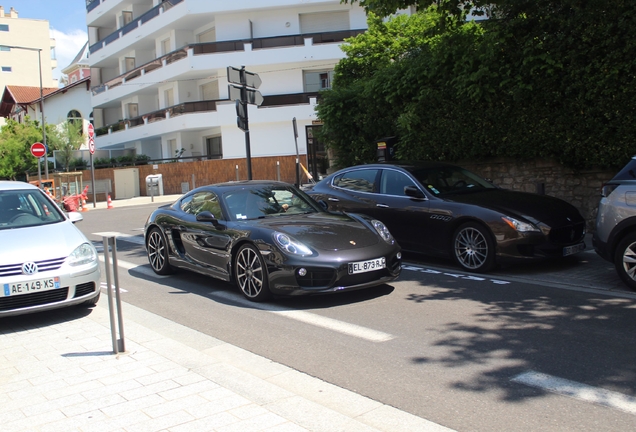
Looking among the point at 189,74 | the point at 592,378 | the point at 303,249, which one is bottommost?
the point at 592,378

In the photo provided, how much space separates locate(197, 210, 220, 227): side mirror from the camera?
7613 mm

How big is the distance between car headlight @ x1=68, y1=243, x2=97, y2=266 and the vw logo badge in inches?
13.7

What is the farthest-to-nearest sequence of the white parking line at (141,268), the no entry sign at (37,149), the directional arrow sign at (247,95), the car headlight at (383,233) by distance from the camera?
the no entry sign at (37,149), the directional arrow sign at (247,95), the white parking line at (141,268), the car headlight at (383,233)

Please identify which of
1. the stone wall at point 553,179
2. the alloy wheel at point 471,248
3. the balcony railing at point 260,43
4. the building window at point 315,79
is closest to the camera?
the alloy wheel at point 471,248

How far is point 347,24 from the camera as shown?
112 feet

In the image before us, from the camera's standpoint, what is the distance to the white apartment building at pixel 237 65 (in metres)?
34.0

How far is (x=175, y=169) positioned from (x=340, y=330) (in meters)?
30.1

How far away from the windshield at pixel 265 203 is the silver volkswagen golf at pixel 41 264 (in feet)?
6.16

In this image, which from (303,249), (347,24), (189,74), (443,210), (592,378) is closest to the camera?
(592,378)

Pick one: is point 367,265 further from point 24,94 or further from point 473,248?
point 24,94

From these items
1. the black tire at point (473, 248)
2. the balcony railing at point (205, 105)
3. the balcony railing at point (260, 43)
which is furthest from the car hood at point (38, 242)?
the balcony railing at point (205, 105)

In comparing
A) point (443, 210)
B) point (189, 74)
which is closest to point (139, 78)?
point (189, 74)

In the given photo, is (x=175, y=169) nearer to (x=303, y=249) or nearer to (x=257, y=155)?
(x=257, y=155)

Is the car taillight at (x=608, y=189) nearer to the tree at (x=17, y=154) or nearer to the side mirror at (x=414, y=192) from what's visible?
the side mirror at (x=414, y=192)
